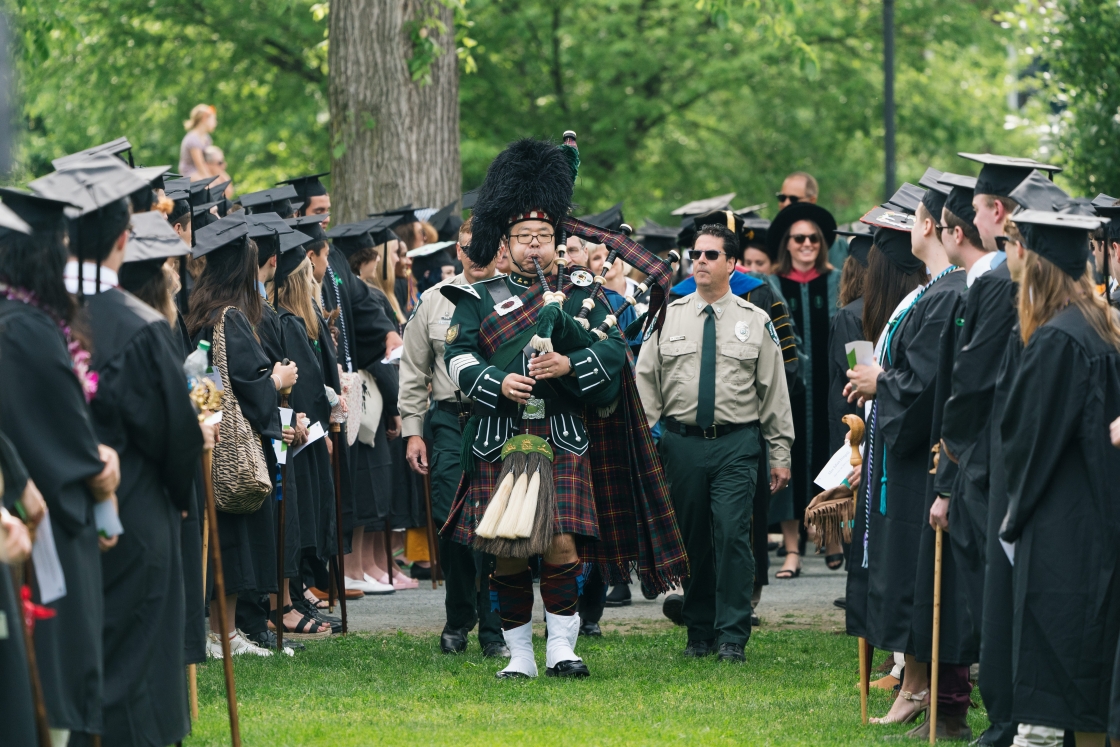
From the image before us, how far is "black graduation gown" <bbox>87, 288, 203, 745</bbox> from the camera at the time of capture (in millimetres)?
5223

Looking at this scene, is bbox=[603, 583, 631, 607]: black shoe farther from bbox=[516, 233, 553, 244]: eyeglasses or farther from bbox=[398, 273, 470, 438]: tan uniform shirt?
bbox=[516, 233, 553, 244]: eyeglasses

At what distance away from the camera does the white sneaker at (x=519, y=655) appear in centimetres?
789

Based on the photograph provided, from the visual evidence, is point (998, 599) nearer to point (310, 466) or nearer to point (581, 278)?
point (581, 278)

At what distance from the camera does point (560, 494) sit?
770cm

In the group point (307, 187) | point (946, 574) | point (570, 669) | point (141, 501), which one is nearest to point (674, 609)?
point (570, 669)

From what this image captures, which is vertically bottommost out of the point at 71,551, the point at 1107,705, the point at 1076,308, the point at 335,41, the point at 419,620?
the point at 419,620

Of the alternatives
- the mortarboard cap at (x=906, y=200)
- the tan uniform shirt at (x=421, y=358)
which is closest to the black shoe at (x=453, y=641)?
the tan uniform shirt at (x=421, y=358)

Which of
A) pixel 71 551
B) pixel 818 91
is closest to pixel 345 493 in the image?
pixel 71 551

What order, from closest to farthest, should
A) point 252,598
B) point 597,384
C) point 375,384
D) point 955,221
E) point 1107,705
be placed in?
point 1107,705
point 955,221
point 597,384
point 252,598
point 375,384

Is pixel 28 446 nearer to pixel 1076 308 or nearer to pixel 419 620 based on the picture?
pixel 1076 308

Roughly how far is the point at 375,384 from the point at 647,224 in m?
4.05

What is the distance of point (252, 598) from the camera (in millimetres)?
8523

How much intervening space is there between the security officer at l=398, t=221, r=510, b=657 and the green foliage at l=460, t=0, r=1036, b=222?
12.3 metres

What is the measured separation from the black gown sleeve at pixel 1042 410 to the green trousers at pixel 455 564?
12.4 feet
